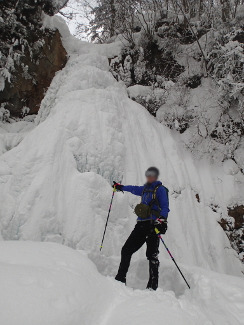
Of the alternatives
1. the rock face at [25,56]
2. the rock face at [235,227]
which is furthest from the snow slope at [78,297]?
the rock face at [25,56]

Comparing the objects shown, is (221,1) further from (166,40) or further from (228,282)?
(228,282)

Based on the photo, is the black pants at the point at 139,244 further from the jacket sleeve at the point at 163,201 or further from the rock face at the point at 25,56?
the rock face at the point at 25,56

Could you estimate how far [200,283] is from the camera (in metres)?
3.88

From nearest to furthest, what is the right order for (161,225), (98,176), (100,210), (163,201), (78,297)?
(78,297), (161,225), (163,201), (100,210), (98,176)

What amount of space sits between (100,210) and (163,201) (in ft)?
5.87

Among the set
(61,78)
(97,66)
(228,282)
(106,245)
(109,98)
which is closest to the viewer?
(228,282)

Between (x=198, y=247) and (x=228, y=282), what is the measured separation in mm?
2586

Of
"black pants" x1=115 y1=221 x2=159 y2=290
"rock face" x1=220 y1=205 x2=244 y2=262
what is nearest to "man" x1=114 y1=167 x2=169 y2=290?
"black pants" x1=115 y1=221 x2=159 y2=290

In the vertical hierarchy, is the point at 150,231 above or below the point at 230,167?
below

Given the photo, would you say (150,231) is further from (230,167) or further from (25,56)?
(25,56)

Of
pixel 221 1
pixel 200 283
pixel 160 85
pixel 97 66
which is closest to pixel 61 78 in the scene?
pixel 97 66

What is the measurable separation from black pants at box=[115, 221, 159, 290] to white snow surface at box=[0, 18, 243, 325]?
470 millimetres

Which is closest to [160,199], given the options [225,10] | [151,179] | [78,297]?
[151,179]

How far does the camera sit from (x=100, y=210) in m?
5.48
